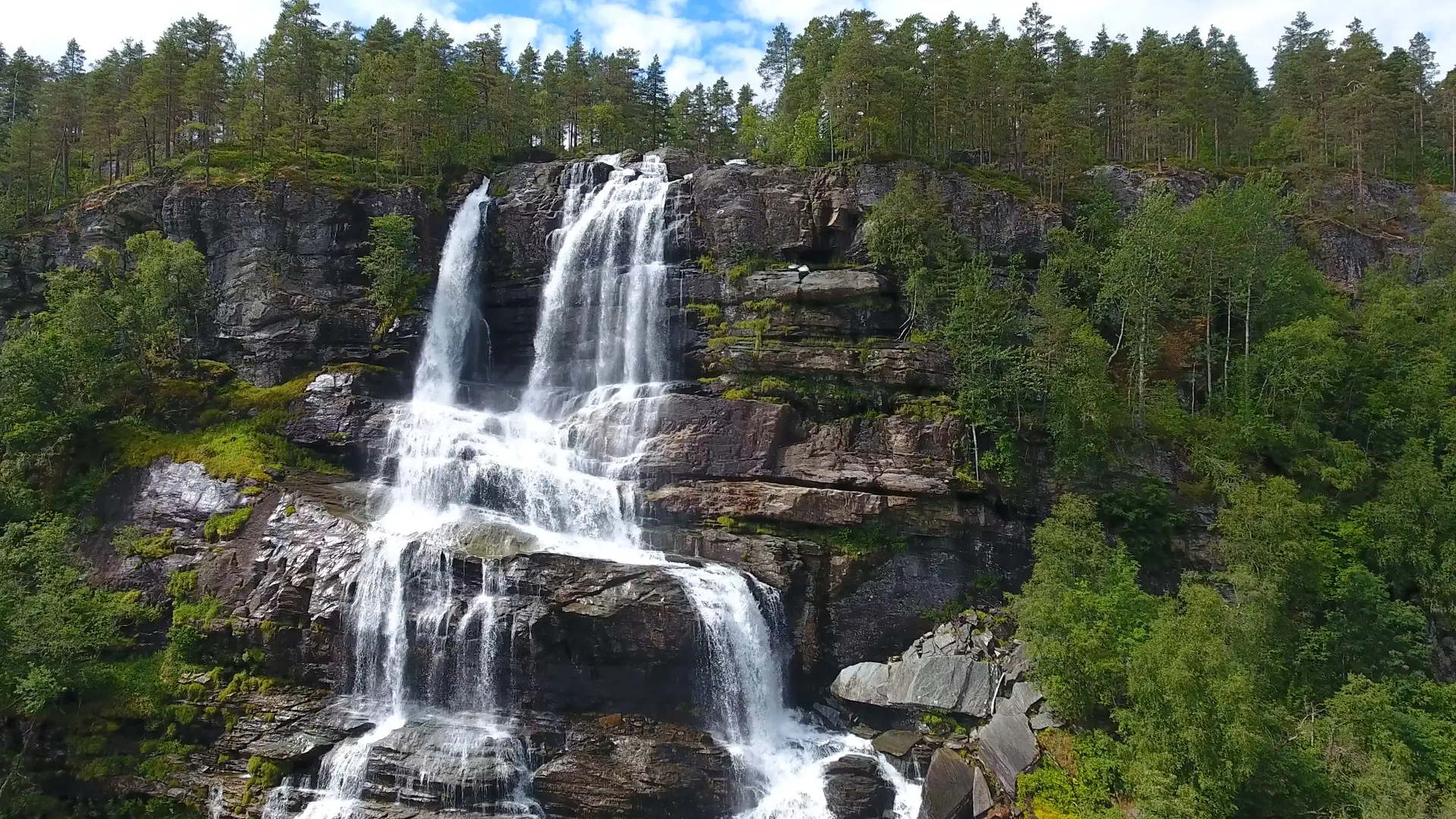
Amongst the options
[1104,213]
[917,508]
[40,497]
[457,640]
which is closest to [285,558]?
[457,640]

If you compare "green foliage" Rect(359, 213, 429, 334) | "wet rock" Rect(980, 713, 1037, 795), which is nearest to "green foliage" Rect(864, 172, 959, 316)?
"wet rock" Rect(980, 713, 1037, 795)

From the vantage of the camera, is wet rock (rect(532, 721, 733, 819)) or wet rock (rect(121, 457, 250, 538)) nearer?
wet rock (rect(532, 721, 733, 819))

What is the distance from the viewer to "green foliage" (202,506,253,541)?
2489cm

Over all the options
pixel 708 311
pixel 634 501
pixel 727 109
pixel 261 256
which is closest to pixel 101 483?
pixel 261 256

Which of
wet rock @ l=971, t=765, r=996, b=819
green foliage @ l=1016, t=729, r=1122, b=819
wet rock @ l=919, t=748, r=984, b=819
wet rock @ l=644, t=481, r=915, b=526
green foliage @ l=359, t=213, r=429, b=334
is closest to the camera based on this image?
green foliage @ l=1016, t=729, r=1122, b=819

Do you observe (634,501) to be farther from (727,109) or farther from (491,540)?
(727,109)

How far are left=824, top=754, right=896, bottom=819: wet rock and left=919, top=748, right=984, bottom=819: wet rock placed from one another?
1.01 metres

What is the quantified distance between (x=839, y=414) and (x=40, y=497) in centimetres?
2877

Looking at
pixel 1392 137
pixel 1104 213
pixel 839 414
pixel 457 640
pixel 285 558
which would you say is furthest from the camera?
pixel 1392 137

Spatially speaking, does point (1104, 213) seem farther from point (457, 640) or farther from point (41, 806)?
point (41, 806)

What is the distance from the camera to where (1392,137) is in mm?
43312

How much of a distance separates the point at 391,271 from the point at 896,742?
29.0 m

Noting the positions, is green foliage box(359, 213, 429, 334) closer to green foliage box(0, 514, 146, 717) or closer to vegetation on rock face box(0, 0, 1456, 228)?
vegetation on rock face box(0, 0, 1456, 228)

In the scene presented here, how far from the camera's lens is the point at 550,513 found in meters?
26.1
